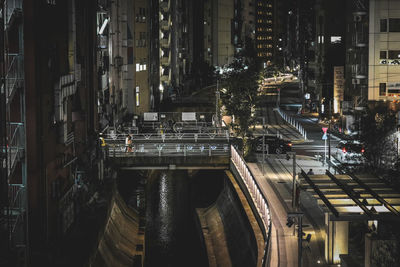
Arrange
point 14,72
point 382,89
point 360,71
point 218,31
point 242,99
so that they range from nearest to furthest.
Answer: point 14,72
point 242,99
point 382,89
point 360,71
point 218,31

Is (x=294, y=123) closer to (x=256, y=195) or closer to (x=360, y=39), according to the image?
(x=360, y=39)

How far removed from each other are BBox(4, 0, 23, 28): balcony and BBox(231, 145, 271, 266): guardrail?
12682 mm

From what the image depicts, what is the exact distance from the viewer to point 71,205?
34.5m

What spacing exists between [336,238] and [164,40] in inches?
3142

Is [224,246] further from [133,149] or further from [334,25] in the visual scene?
[334,25]

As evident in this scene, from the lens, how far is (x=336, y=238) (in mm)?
24141

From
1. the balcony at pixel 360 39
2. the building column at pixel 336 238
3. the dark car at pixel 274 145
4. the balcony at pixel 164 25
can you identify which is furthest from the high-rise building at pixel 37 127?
the balcony at pixel 164 25

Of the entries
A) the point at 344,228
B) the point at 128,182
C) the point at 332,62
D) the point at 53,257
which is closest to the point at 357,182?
the point at 344,228

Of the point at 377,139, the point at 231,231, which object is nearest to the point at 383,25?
the point at 377,139

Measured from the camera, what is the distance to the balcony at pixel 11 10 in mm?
26234

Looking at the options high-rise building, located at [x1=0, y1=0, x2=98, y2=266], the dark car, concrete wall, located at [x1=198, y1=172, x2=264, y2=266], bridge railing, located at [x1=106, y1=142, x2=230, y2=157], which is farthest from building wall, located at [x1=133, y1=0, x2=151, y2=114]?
high-rise building, located at [x1=0, y1=0, x2=98, y2=266]

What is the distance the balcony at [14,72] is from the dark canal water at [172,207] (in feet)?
46.6

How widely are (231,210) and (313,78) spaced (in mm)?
67575

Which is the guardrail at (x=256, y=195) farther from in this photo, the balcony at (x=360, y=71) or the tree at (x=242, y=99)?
the balcony at (x=360, y=71)
